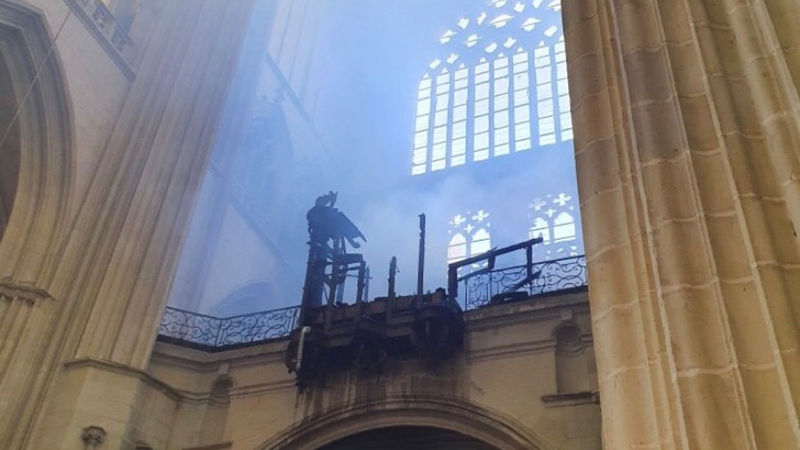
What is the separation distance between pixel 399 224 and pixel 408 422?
10490 millimetres

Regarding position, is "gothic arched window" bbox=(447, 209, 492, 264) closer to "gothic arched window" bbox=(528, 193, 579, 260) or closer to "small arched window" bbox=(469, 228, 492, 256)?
"small arched window" bbox=(469, 228, 492, 256)

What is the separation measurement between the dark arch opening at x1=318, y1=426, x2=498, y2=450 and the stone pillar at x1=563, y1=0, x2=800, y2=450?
19.8ft

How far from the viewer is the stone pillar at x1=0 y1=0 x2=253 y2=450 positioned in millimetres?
8367

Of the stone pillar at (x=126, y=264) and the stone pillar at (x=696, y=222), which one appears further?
the stone pillar at (x=126, y=264)

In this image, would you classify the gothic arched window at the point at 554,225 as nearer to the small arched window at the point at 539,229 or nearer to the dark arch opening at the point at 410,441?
the small arched window at the point at 539,229

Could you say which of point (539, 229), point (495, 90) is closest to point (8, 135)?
point (539, 229)

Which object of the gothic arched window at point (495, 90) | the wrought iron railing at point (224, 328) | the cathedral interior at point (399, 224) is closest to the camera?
the cathedral interior at point (399, 224)

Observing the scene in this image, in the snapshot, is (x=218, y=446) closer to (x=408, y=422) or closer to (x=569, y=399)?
(x=408, y=422)

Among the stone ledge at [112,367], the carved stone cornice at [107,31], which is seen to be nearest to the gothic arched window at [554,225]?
the carved stone cornice at [107,31]

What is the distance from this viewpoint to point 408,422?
352 inches

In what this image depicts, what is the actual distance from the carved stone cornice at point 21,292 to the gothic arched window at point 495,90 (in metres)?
12.0

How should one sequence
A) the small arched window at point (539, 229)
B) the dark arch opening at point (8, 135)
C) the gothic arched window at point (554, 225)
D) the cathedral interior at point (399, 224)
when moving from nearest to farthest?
the cathedral interior at point (399, 224) < the dark arch opening at point (8, 135) < the gothic arched window at point (554, 225) < the small arched window at point (539, 229)

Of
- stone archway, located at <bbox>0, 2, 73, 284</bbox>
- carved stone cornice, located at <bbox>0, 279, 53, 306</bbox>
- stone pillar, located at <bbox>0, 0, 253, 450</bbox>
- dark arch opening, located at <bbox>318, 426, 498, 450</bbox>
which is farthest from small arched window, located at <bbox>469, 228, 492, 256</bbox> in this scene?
carved stone cornice, located at <bbox>0, 279, 53, 306</bbox>

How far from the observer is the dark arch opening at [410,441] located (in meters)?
9.58
